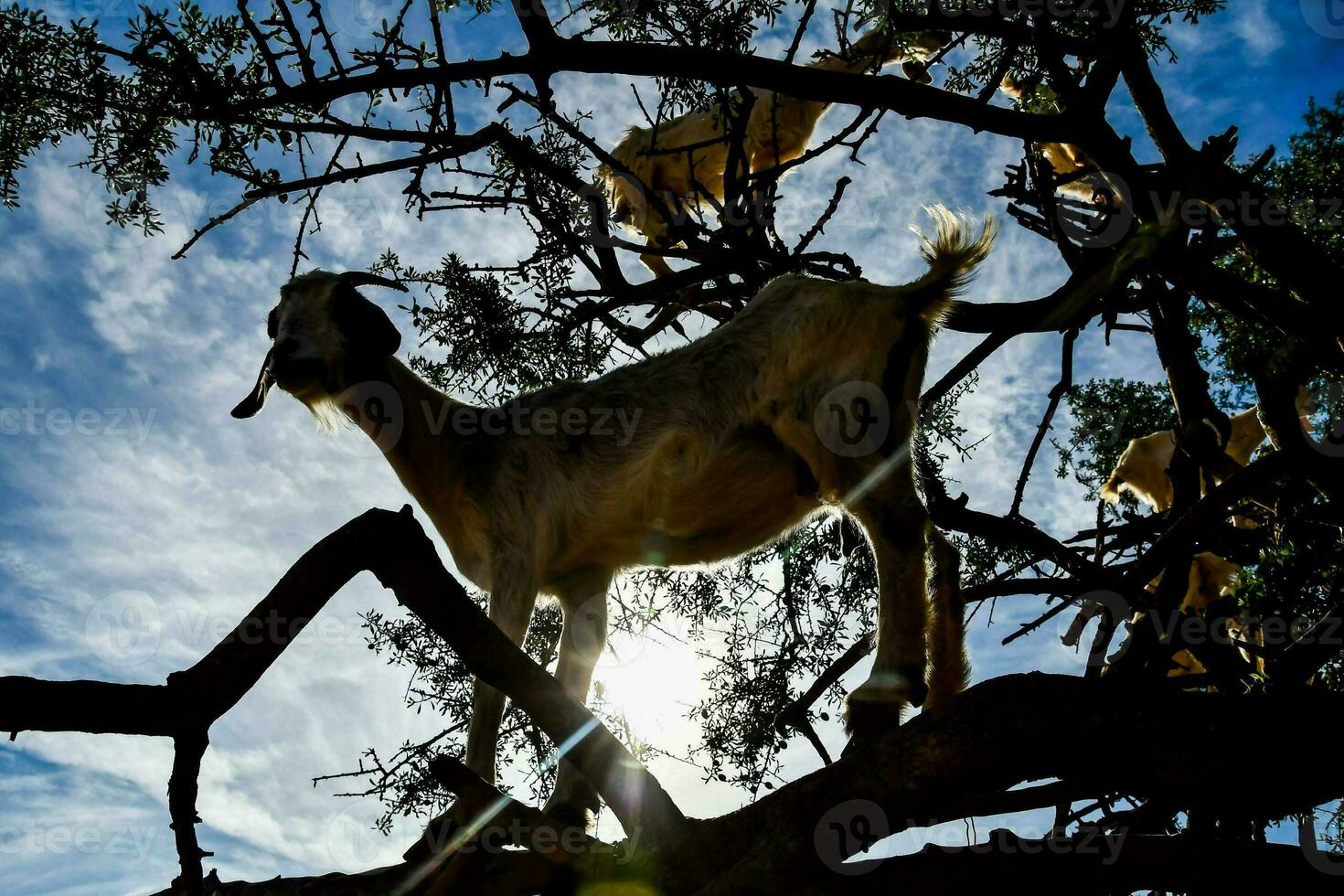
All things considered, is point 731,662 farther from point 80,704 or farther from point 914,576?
point 80,704

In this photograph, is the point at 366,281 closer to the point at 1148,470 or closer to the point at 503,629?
the point at 503,629

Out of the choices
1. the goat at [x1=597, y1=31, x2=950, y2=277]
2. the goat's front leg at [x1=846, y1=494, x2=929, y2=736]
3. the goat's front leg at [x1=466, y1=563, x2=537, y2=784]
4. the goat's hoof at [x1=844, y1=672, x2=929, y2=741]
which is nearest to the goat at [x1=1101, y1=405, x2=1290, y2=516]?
the goat at [x1=597, y1=31, x2=950, y2=277]

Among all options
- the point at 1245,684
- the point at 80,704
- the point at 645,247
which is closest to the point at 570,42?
the point at 645,247

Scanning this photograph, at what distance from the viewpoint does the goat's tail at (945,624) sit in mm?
4289

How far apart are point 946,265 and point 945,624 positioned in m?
1.86

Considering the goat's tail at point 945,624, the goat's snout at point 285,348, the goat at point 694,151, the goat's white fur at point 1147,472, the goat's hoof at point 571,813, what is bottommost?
the goat's hoof at point 571,813

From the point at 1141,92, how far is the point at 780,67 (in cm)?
224

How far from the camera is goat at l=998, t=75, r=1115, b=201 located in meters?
5.16

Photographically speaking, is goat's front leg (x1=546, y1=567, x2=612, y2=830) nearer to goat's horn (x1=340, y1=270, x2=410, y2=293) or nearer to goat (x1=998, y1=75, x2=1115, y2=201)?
goat's horn (x1=340, y1=270, x2=410, y2=293)

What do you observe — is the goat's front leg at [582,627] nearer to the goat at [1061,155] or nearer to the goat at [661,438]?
the goat at [661,438]

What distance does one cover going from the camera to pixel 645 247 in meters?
5.43

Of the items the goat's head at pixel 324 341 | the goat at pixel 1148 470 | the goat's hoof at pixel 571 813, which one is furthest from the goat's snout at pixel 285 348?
the goat at pixel 1148 470

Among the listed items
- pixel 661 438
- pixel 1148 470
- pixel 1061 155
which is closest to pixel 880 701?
pixel 661 438

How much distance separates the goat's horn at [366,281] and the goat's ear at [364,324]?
131mm
